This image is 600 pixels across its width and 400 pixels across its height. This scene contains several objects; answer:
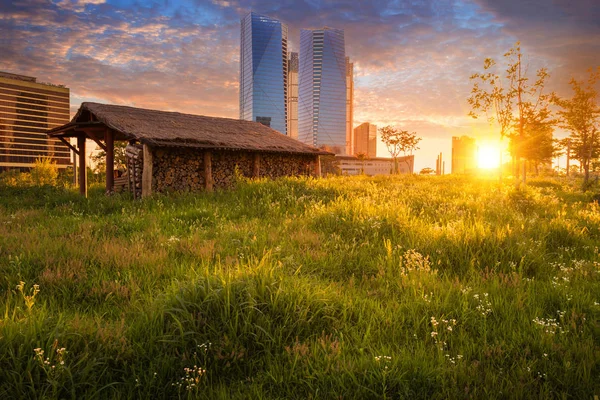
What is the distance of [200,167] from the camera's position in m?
15.5

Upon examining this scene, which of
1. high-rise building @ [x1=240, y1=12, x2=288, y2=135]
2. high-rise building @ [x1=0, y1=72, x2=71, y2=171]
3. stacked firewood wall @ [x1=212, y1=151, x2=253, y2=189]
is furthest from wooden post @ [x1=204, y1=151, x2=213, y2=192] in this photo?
high-rise building @ [x1=240, y1=12, x2=288, y2=135]

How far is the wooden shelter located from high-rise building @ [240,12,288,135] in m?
173

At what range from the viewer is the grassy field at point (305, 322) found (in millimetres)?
2174

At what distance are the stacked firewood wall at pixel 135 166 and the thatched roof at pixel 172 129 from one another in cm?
73

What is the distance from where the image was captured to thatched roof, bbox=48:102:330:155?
13641mm

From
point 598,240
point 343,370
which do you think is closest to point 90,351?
point 343,370

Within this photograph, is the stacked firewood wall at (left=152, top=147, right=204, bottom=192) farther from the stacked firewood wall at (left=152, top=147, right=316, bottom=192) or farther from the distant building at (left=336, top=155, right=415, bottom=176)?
the distant building at (left=336, top=155, right=415, bottom=176)

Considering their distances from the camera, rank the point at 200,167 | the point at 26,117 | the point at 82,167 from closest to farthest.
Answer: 1. the point at 200,167
2. the point at 82,167
3. the point at 26,117

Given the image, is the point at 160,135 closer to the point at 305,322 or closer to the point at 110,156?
the point at 110,156

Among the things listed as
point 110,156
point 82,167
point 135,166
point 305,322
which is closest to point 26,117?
point 82,167

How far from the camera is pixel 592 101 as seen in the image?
2178 cm

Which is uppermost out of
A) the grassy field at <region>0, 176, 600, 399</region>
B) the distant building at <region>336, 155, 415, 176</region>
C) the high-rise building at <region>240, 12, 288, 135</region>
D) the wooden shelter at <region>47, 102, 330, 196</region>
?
A: the high-rise building at <region>240, 12, 288, 135</region>

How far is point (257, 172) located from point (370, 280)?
1396 cm

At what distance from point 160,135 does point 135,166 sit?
99.4 inches
